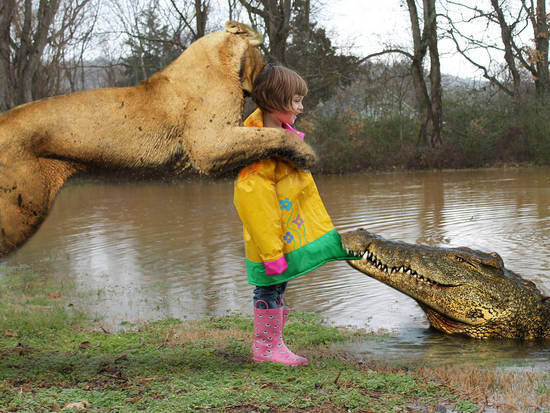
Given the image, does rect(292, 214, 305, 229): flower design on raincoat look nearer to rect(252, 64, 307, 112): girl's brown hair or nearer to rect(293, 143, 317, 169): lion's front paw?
rect(293, 143, 317, 169): lion's front paw

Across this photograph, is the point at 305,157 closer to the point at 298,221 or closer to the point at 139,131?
the point at 298,221

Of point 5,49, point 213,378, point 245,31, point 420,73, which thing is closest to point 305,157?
point 245,31

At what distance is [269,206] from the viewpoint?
338cm

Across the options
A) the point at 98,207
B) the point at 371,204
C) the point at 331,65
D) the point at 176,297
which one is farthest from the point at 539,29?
the point at 176,297

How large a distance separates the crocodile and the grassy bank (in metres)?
0.65

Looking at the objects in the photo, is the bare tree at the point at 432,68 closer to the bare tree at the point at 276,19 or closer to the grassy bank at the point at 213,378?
the bare tree at the point at 276,19

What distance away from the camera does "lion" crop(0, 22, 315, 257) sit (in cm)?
326

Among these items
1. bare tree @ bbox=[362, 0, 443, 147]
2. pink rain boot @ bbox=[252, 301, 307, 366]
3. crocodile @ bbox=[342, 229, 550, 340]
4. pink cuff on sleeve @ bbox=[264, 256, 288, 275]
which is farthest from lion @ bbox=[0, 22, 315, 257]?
bare tree @ bbox=[362, 0, 443, 147]

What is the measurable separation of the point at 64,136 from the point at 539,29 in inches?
1153

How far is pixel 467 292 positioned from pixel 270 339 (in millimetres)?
2100

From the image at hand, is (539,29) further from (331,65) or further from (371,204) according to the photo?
(371,204)

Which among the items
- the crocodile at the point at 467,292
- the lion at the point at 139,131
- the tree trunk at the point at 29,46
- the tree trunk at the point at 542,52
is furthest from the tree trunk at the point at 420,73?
the lion at the point at 139,131

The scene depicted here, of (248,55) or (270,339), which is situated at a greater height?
(248,55)

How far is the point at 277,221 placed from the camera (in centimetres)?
337
